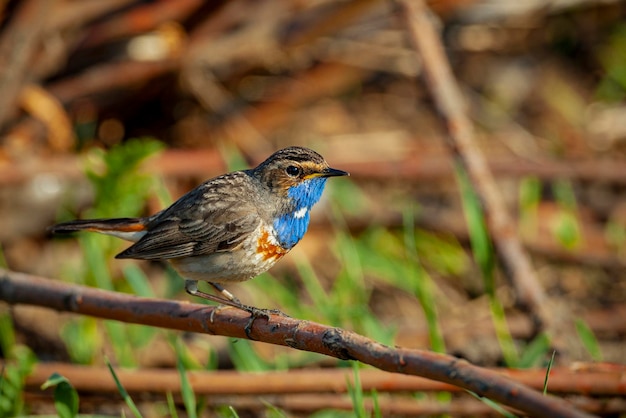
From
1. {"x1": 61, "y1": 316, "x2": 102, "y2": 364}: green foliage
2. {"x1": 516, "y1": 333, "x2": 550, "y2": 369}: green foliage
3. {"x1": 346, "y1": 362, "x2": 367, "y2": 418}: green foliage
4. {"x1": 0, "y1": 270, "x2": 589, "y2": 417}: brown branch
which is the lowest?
{"x1": 516, "y1": 333, "x2": 550, "y2": 369}: green foliage

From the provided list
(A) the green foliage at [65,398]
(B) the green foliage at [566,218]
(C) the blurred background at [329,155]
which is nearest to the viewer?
(A) the green foliage at [65,398]

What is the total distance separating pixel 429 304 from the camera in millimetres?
4906

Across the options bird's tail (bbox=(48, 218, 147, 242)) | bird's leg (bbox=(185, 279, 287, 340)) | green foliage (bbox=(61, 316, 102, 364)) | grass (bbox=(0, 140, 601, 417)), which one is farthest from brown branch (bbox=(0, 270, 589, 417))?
green foliage (bbox=(61, 316, 102, 364))

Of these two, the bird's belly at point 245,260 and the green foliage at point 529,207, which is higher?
the bird's belly at point 245,260

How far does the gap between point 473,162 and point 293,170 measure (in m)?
1.65

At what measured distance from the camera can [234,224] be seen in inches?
167

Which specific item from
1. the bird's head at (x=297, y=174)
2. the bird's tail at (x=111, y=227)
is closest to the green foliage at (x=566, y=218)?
the bird's head at (x=297, y=174)

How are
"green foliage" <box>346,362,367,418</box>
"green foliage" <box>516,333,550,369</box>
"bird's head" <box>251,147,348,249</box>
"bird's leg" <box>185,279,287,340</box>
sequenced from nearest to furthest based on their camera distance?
"bird's leg" <box>185,279,287,340</box> < "green foliage" <box>346,362,367,418</box> < "bird's head" <box>251,147,348,249</box> < "green foliage" <box>516,333,550,369</box>

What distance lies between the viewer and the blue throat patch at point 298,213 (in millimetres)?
4219

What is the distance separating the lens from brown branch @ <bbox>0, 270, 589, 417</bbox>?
9.69 feet

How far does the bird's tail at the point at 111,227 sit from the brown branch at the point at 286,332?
0.86ft

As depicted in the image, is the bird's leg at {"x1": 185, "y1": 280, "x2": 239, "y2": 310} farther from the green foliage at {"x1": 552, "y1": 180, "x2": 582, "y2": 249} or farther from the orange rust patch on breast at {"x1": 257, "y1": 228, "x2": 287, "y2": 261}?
the green foliage at {"x1": 552, "y1": 180, "x2": 582, "y2": 249}

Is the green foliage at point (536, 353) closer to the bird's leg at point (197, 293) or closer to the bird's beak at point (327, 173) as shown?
the bird's beak at point (327, 173)

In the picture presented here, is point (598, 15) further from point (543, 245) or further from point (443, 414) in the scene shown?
point (443, 414)
